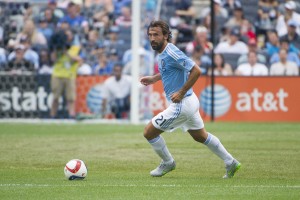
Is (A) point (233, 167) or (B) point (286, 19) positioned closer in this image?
(A) point (233, 167)

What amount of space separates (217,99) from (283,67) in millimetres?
2307

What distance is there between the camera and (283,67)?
26016 millimetres

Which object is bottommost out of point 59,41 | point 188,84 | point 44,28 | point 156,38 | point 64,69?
point 64,69

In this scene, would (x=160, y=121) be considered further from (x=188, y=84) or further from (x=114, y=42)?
(x=114, y=42)

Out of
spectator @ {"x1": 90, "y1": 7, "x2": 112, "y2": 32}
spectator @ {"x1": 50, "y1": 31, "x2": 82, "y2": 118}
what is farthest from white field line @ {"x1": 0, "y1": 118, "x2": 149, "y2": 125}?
spectator @ {"x1": 90, "y1": 7, "x2": 112, "y2": 32}

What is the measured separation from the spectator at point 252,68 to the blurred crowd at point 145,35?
3 centimetres

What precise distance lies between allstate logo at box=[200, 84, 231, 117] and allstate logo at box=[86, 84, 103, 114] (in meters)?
3.02

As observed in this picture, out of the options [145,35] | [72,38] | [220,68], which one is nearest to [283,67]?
[220,68]

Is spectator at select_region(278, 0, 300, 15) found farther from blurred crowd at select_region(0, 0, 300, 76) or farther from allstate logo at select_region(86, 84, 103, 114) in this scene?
allstate logo at select_region(86, 84, 103, 114)

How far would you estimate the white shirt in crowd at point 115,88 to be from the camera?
2589 cm

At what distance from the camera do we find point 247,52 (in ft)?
88.0

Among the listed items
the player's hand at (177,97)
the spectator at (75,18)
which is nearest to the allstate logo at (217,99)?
the spectator at (75,18)

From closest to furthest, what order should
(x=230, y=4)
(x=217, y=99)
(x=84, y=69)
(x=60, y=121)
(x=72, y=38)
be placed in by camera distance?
(x=217, y=99) → (x=60, y=121) → (x=72, y=38) → (x=84, y=69) → (x=230, y=4)

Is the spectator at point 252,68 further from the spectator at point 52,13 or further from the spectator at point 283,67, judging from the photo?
the spectator at point 52,13
